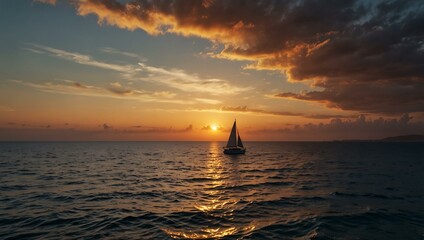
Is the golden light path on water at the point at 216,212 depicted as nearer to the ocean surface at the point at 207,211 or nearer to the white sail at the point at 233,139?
the ocean surface at the point at 207,211

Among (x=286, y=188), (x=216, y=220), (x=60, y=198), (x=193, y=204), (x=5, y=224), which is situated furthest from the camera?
(x=286, y=188)

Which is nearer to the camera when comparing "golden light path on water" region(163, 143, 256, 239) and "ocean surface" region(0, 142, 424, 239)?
"golden light path on water" region(163, 143, 256, 239)

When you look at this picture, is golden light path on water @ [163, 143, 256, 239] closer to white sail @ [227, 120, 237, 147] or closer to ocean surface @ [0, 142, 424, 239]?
ocean surface @ [0, 142, 424, 239]

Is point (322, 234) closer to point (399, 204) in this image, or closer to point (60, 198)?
point (399, 204)

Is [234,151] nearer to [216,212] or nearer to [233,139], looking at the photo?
[233,139]

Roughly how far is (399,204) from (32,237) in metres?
34.2

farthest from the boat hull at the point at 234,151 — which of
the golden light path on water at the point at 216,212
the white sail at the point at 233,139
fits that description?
the golden light path on water at the point at 216,212

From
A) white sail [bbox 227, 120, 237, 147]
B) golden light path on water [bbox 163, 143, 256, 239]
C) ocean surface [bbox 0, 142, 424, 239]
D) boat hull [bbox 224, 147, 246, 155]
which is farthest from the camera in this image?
boat hull [bbox 224, 147, 246, 155]

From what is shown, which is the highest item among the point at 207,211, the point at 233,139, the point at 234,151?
the point at 233,139

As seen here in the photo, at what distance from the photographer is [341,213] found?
25.1 meters

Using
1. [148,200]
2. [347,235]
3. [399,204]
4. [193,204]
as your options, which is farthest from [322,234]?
[148,200]

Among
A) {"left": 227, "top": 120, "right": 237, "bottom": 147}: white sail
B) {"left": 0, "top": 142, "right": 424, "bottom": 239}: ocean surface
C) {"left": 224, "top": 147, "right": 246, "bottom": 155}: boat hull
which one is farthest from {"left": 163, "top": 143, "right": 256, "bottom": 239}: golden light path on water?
{"left": 224, "top": 147, "right": 246, "bottom": 155}: boat hull

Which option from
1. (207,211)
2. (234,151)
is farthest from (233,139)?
(207,211)

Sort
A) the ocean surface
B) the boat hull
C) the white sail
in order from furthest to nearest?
the boat hull < the white sail < the ocean surface
